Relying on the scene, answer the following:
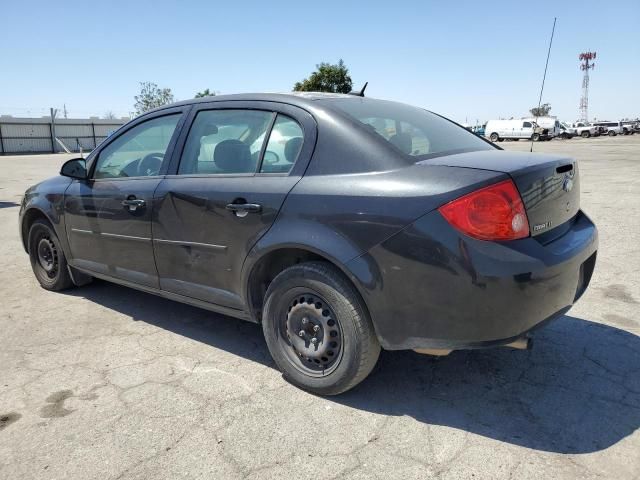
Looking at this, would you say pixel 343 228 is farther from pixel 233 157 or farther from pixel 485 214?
pixel 233 157

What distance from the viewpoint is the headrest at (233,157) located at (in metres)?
3.04

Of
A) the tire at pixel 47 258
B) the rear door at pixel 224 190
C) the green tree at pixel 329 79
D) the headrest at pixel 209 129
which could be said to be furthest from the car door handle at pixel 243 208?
the green tree at pixel 329 79

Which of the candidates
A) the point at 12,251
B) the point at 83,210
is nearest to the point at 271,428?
the point at 83,210

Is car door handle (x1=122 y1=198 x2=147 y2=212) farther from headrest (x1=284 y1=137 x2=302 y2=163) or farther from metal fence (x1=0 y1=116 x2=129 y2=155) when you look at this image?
metal fence (x1=0 y1=116 x2=129 y2=155)

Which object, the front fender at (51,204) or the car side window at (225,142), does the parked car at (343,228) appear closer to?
the car side window at (225,142)

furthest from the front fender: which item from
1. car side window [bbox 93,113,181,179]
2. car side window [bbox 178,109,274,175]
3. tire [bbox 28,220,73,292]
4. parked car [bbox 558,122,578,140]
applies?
parked car [bbox 558,122,578,140]

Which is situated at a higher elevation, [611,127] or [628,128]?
[611,127]

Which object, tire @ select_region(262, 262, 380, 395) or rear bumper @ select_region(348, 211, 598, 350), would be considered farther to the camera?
tire @ select_region(262, 262, 380, 395)

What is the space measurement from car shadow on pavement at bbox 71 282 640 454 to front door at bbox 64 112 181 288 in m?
0.69

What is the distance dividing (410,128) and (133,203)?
1.95m

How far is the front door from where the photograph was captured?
352 centimetres

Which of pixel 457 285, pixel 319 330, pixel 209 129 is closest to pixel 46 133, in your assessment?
pixel 209 129

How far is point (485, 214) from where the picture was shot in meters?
2.24

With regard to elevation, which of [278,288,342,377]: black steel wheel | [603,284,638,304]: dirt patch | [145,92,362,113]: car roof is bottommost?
[603,284,638,304]: dirt patch
